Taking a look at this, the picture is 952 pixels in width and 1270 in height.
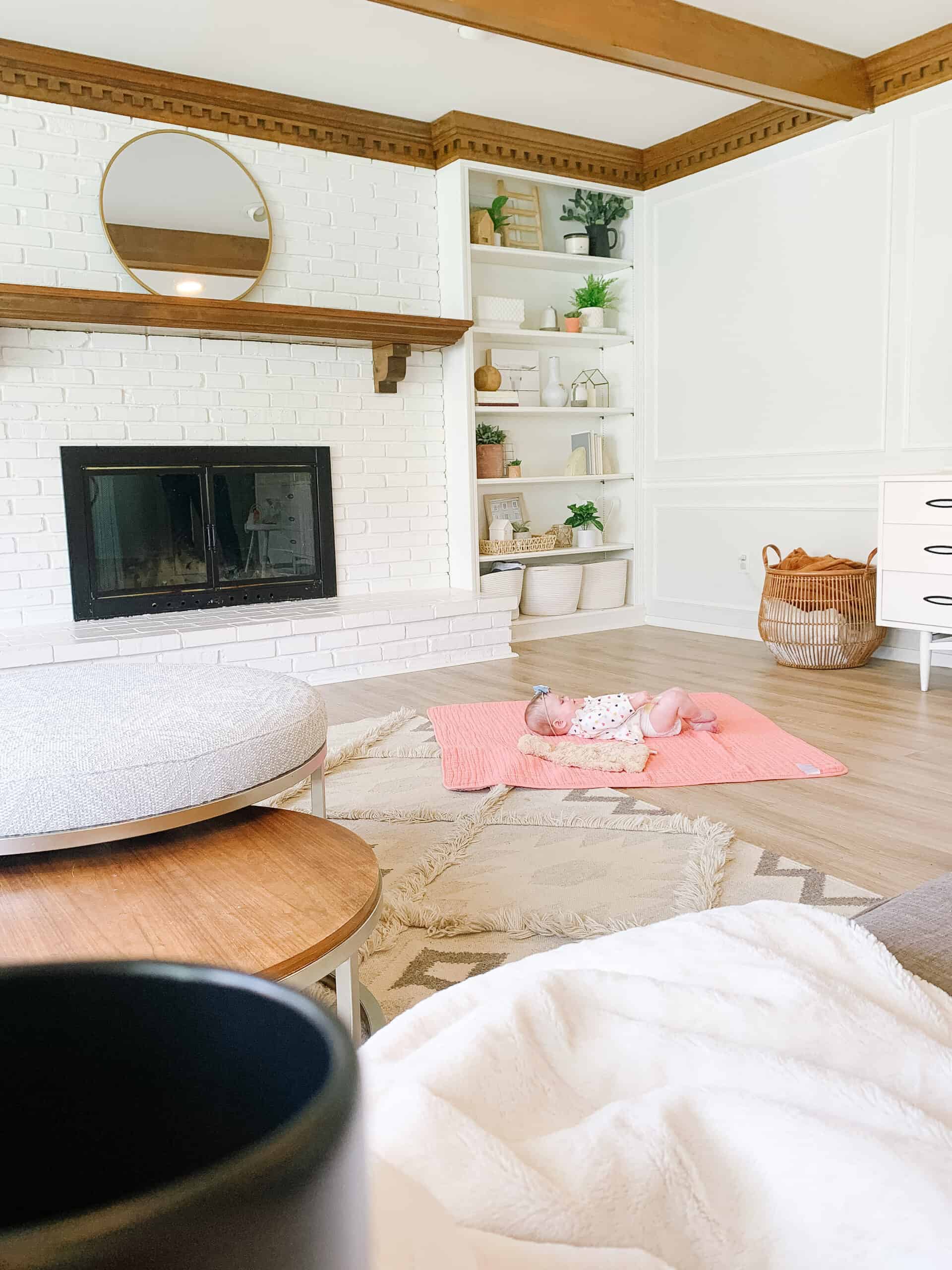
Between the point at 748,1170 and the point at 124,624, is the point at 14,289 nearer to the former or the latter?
the point at 124,624

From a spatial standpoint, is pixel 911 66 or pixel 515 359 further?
pixel 515 359

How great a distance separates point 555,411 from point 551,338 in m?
0.41

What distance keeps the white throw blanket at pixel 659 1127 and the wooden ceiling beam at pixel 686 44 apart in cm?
324

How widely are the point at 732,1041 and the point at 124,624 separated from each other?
4006 mm

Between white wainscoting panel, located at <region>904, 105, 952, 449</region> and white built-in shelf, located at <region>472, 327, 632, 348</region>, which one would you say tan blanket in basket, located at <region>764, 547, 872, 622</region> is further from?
white built-in shelf, located at <region>472, 327, 632, 348</region>

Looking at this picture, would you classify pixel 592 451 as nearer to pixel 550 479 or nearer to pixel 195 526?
pixel 550 479

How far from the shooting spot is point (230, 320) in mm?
4211

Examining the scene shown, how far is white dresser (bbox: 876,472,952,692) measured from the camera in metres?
3.73

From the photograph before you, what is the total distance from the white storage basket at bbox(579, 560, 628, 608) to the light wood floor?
9.0 inches

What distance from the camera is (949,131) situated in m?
4.06

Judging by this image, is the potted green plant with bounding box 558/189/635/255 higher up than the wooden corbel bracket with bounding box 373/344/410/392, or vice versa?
the potted green plant with bounding box 558/189/635/255

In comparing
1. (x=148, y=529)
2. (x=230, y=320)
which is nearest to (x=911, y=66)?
(x=230, y=320)

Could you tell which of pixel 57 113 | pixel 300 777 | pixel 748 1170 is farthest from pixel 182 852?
pixel 57 113

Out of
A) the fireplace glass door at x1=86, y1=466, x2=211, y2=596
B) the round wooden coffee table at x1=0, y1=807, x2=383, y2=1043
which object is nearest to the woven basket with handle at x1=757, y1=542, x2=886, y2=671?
the fireplace glass door at x1=86, y1=466, x2=211, y2=596
